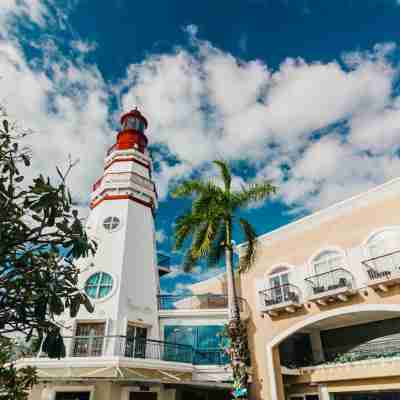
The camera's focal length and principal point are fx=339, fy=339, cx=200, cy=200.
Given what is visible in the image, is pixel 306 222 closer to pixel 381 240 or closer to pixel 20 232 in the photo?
pixel 381 240

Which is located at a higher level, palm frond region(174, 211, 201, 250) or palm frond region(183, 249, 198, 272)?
palm frond region(174, 211, 201, 250)

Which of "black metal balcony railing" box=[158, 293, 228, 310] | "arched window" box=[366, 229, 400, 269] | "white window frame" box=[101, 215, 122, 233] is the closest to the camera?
"arched window" box=[366, 229, 400, 269]

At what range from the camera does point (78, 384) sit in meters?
15.1

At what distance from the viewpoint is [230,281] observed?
1426 cm

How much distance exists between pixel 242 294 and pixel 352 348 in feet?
20.4

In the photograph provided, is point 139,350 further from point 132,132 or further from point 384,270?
point 132,132

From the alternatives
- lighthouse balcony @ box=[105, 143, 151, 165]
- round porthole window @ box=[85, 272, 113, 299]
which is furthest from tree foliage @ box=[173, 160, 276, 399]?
lighthouse balcony @ box=[105, 143, 151, 165]

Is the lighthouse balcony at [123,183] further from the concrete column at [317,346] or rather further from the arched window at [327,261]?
the concrete column at [317,346]

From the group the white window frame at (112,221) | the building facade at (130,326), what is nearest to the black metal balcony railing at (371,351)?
the building facade at (130,326)

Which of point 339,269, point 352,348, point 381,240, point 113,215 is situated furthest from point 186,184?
point 352,348

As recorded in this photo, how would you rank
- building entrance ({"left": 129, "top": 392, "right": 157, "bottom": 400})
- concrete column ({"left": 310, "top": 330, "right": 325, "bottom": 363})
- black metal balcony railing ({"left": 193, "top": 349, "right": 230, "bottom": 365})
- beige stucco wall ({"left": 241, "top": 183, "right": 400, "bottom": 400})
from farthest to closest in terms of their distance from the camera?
1. concrete column ({"left": 310, "top": 330, "right": 325, "bottom": 363})
2. black metal balcony railing ({"left": 193, "top": 349, "right": 230, "bottom": 365})
3. building entrance ({"left": 129, "top": 392, "right": 157, "bottom": 400})
4. beige stucco wall ({"left": 241, "top": 183, "right": 400, "bottom": 400})

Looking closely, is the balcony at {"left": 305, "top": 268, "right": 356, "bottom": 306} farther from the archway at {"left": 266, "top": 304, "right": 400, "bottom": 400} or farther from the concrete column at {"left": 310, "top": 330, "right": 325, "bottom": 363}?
the concrete column at {"left": 310, "top": 330, "right": 325, "bottom": 363}

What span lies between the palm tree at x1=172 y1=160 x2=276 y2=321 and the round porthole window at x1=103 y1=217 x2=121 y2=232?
5669mm

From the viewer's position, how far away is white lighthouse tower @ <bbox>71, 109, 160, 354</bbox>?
16.8 meters
